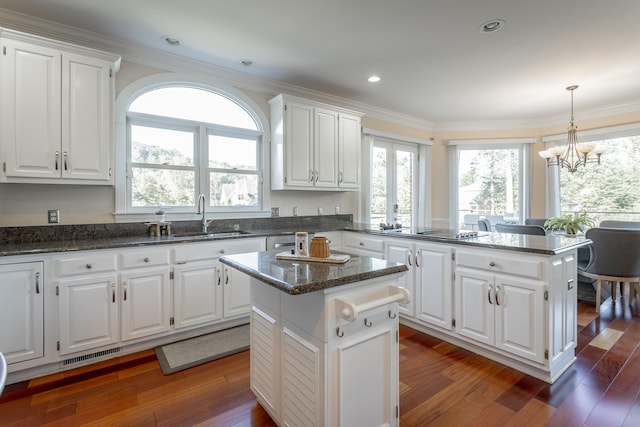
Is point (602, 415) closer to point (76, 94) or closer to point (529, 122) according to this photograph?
point (76, 94)

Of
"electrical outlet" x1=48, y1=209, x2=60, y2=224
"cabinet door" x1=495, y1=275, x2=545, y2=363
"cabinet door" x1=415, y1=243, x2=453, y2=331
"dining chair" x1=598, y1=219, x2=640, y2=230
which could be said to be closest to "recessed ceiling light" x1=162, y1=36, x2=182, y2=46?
"electrical outlet" x1=48, y1=209, x2=60, y2=224

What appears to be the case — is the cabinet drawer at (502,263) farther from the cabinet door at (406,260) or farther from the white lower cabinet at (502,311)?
the cabinet door at (406,260)

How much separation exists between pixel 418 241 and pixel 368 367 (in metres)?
1.69

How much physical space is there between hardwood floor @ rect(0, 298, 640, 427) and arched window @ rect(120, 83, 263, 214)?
1.52 meters

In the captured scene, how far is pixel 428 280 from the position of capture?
2934 millimetres

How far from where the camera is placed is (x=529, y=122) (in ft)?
18.1

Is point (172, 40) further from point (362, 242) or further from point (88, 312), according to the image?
point (362, 242)

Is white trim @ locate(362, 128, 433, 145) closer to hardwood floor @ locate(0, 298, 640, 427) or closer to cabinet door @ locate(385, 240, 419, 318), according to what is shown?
cabinet door @ locate(385, 240, 419, 318)

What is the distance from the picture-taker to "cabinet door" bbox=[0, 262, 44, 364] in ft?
7.00

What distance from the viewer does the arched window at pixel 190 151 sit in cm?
315

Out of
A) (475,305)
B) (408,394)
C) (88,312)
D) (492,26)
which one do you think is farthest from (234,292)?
(492,26)

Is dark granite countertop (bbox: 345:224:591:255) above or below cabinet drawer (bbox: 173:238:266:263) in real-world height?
above

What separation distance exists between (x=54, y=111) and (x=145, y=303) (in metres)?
1.63

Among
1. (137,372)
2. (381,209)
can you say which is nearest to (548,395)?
(137,372)
